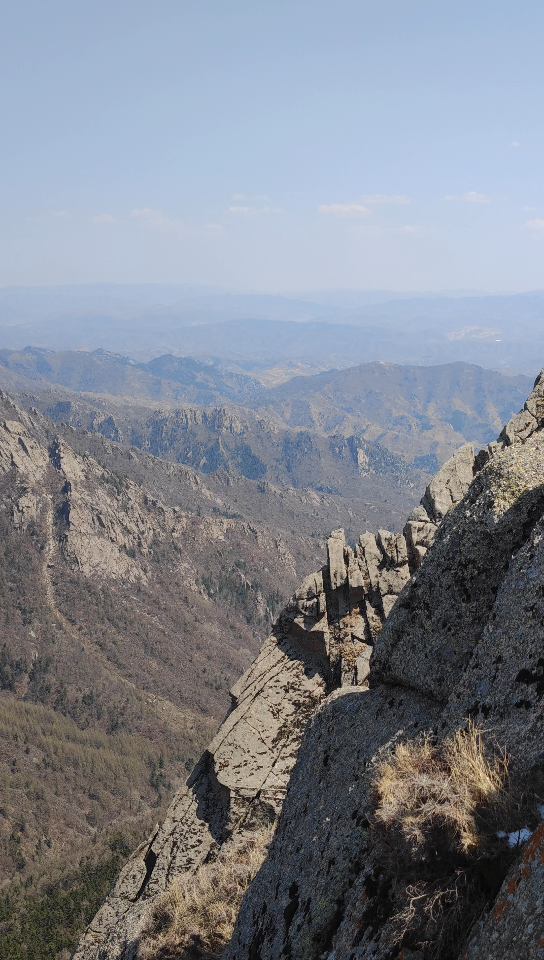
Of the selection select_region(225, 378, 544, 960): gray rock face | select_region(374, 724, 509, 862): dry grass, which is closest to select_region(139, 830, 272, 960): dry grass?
select_region(225, 378, 544, 960): gray rock face

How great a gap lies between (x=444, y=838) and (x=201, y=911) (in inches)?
398

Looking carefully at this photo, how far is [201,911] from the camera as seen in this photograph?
13.8 meters

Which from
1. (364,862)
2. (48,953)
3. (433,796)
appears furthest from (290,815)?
(48,953)

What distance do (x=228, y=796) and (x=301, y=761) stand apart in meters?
7.29

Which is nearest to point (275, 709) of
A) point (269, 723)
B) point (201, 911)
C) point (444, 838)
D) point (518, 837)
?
point (269, 723)

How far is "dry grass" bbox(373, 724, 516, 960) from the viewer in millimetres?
6012

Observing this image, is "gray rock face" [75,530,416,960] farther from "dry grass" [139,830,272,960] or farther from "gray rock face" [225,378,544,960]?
"gray rock face" [225,378,544,960]

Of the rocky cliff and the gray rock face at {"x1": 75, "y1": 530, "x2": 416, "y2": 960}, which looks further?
the gray rock face at {"x1": 75, "y1": 530, "x2": 416, "y2": 960}

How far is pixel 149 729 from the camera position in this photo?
621 ft

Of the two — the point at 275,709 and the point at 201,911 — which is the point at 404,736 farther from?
the point at 275,709

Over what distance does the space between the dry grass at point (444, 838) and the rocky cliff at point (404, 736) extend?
0.91ft

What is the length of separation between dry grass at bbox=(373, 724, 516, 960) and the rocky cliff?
0.28 metres

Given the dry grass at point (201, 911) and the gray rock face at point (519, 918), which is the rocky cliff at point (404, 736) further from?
the dry grass at point (201, 911)

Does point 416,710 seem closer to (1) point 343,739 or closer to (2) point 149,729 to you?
(1) point 343,739
